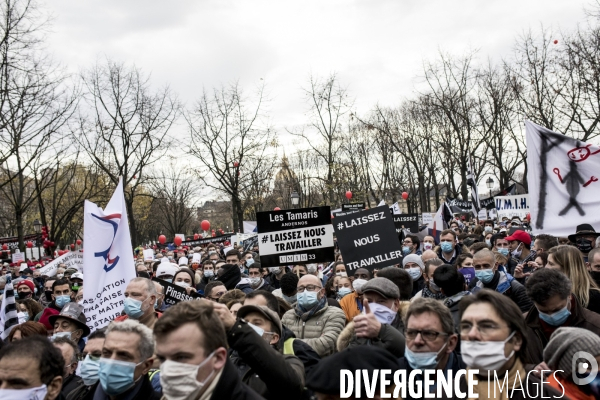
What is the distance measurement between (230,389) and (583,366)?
6.12 feet

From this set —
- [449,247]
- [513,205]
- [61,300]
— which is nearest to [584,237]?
[449,247]

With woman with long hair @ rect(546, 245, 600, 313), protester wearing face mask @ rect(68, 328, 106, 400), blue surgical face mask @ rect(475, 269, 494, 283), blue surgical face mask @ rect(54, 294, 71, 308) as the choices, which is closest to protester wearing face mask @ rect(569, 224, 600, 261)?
blue surgical face mask @ rect(475, 269, 494, 283)

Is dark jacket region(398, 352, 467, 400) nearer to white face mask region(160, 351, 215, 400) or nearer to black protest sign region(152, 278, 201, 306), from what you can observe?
white face mask region(160, 351, 215, 400)

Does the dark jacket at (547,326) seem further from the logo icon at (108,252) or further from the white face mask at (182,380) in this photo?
the logo icon at (108,252)

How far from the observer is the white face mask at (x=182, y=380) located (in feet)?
10.1

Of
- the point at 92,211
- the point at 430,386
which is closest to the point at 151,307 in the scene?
the point at 92,211

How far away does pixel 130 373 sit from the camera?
13.1ft

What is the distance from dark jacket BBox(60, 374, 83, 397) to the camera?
475 centimetres

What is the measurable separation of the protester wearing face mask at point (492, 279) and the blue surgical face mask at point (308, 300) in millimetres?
1750

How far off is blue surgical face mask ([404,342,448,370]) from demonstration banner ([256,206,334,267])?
5.23m

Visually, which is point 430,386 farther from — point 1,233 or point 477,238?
Result: point 1,233

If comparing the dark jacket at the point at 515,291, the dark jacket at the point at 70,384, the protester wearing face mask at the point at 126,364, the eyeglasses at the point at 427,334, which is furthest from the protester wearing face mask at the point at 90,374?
the dark jacket at the point at 515,291

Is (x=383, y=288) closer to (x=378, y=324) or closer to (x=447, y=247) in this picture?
(x=378, y=324)

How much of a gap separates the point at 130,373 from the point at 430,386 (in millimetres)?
1906
